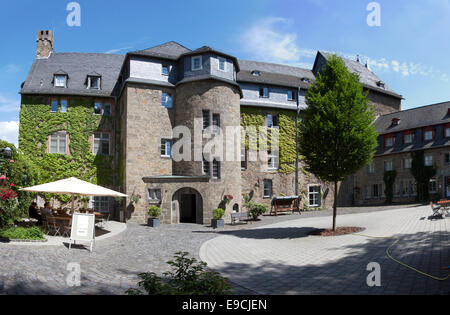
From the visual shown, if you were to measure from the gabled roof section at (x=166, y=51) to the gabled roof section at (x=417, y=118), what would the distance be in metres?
23.3

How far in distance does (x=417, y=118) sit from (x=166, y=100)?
2582 cm

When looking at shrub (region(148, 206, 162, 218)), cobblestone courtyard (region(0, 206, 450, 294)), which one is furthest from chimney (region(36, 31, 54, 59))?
cobblestone courtyard (region(0, 206, 450, 294))

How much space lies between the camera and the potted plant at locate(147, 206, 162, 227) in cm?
1995

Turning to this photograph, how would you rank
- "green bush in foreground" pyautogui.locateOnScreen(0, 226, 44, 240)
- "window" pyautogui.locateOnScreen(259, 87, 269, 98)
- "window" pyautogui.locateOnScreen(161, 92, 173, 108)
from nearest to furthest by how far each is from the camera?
1. "green bush in foreground" pyautogui.locateOnScreen(0, 226, 44, 240)
2. "window" pyautogui.locateOnScreen(161, 92, 173, 108)
3. "window" pyautogui.locateOnScreen(259, 87, 269, 98)

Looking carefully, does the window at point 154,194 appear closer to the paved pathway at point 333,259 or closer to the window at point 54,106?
the paved pathway at point 333,259

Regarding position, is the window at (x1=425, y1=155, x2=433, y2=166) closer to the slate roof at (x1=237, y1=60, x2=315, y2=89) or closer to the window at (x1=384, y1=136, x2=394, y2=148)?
the window at (x1=384, y1=136, x2=394, y2=148)

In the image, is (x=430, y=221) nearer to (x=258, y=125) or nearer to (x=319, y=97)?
(x=319, y=97)

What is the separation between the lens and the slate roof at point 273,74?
3000 cm

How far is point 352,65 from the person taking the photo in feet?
132

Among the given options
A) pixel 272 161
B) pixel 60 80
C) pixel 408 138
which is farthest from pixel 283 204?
pixel 60 80

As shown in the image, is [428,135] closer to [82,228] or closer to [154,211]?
[154,211]

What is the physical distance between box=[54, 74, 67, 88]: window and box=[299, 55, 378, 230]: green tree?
21.0 meters

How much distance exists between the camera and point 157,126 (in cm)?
2381

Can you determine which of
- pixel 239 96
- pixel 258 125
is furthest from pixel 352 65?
pixel 239 96
